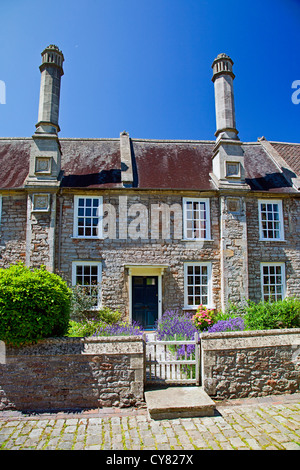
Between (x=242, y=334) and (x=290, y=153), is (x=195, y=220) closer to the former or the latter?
(x=242, y=334)

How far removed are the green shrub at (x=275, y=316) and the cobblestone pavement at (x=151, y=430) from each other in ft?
8.34

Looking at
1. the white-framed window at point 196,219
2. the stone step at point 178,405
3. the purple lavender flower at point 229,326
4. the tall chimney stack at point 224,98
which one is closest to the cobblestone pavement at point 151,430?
the stone step at point 178,405

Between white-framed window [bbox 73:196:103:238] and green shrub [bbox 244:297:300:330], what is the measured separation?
684 cm

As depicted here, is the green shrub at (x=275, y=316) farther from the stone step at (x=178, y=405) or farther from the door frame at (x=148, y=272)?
the door frame at (x=148, y=272)

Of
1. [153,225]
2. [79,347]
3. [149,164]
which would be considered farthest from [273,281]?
[79,347]

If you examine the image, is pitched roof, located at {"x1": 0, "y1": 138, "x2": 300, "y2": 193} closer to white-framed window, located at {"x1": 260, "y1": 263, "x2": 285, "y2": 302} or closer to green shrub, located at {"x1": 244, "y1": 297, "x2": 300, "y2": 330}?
white-framed window, located at {"x1": 260, "y1": 263, "x2": 285, "y2": 302}

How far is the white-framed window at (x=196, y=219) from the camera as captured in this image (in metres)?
13.4

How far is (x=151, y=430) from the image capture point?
5.38 metres

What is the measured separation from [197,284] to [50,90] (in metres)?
10.7

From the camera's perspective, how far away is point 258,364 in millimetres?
7000

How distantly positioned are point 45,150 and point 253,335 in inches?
432

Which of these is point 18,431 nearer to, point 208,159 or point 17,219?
point 17,219

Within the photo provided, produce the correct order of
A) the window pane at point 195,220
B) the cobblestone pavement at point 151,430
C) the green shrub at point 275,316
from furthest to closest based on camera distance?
the window pane at point 195,220, the green shrub at point 275,316, the cobblestone pavement at point 151,430
